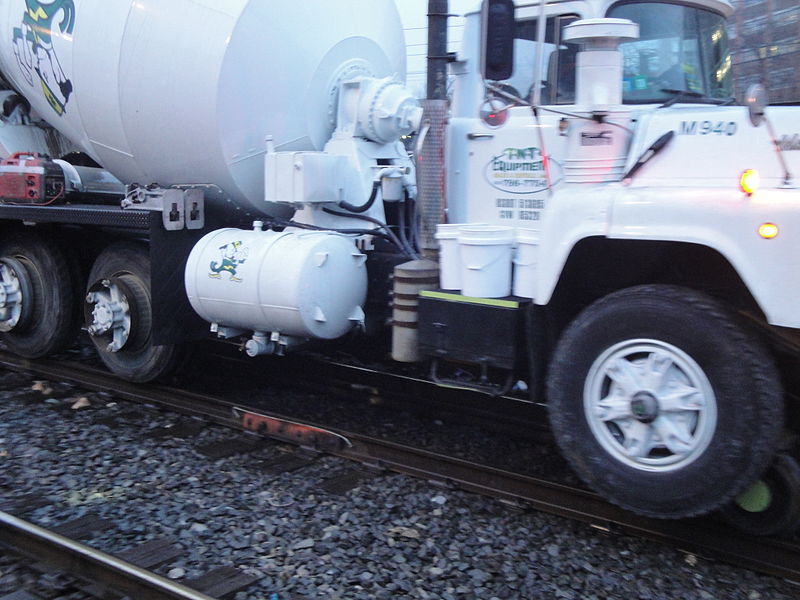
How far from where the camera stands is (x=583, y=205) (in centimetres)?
413

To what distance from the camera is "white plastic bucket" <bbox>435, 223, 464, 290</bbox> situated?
4793mm

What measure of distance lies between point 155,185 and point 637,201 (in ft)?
13.1

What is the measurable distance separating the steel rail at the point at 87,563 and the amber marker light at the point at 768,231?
8.94 feet

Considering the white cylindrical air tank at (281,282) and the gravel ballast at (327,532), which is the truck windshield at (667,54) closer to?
the white cylindrical air tank at (281,282)

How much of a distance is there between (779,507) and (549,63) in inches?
102

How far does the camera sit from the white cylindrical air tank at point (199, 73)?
5.84m

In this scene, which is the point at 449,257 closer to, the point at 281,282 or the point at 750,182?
the point at 281,282

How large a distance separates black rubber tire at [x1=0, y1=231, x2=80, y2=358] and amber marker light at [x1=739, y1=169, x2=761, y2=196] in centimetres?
560

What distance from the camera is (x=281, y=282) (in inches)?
215

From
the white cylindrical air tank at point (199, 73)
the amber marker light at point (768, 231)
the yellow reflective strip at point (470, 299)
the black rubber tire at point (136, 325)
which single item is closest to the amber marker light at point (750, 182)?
the amber marker light at point (768, 231)

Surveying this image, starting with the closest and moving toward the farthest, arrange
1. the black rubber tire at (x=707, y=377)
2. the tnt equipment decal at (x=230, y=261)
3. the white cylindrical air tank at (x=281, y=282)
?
the black rubber tire at (x=707, y=377) → the white cylindrical air tank at (x=281, y=282) → the tnt equipment decal at (x=230, y=261)

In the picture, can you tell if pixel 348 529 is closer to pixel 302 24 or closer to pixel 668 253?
pixel 668 253

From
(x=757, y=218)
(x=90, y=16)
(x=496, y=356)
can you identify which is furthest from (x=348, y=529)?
(x=90, y=16)

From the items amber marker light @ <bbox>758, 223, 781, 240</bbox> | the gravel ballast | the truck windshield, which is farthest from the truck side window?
the gravel ballast
